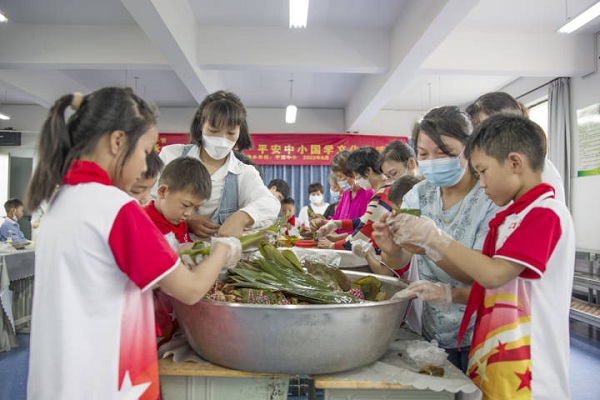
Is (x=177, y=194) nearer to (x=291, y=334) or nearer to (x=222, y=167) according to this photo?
(x=222, y=167)

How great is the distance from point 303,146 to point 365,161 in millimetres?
6196

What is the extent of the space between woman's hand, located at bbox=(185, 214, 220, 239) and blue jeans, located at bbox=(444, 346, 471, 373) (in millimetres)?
912

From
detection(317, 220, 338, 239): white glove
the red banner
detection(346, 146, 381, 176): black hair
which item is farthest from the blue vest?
the red banner

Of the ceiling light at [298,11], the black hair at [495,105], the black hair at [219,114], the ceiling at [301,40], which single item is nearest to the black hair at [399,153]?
the black hair at [495,105]

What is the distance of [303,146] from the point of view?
9258 mm

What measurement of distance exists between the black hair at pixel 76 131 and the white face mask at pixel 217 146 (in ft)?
2.42

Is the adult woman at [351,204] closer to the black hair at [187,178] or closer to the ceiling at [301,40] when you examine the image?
the black hair at [187,178]

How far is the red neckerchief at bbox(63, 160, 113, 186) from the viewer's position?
2.93ft

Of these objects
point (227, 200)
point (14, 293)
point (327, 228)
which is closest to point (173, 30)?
point (327, 228)

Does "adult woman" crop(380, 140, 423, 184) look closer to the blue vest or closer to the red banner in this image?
the blue vest

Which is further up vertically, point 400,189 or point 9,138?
point 9,138

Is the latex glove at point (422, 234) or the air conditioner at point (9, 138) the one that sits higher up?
the air conditioner at point (9, 138)

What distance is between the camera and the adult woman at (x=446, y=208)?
133cm

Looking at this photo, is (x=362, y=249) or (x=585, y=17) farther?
Answer: (x=585, y=17)
